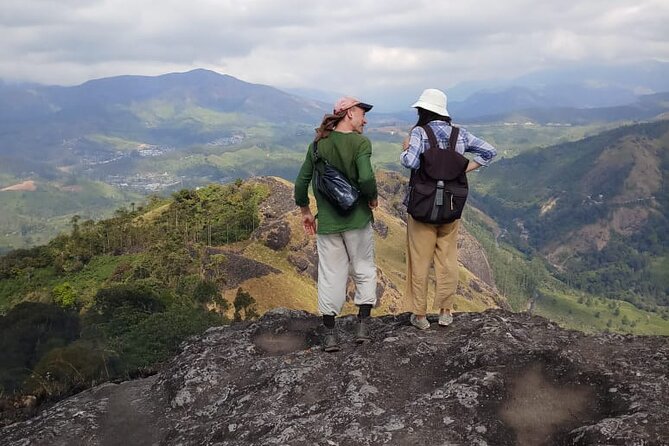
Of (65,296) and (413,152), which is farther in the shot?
(65,296)

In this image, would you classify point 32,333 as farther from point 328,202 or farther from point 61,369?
point 328,202

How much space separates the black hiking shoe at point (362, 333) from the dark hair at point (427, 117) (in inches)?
154

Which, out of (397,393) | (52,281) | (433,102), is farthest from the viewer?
(52,281)

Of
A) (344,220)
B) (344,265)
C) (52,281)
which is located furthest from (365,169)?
(52,281)

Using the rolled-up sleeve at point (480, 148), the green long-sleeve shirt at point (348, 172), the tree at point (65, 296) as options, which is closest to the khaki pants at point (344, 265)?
the green long-sleeve shirt at point (348, 172)

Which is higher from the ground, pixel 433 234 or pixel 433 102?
pixel 433 102

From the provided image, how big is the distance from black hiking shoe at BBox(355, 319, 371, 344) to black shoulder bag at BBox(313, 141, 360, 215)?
2.28 m

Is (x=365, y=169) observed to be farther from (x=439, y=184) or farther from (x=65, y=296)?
(x=65, y=296)

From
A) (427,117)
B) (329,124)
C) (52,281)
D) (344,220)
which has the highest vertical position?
(427,117)

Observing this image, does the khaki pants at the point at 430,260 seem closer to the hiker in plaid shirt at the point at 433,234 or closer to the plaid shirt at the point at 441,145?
the hiker in plaid shirt at the point at 433,234

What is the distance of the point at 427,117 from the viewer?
9.03 m

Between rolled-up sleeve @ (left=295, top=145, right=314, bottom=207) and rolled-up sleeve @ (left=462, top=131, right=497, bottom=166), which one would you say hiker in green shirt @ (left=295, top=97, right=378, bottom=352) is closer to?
rolled-up sleeve @ (left=295, top=145, right=314, bottom=207)

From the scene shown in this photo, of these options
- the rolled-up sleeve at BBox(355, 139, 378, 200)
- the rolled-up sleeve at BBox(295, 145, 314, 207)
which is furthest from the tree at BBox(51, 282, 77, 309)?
the rolled-up sleeve at BBox(355, 139, 378, 200)

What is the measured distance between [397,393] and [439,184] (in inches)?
140
